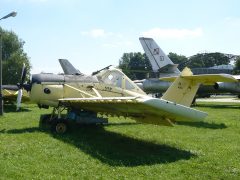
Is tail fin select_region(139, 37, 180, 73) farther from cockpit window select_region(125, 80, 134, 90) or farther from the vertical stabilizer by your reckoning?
the vertical stabilizer

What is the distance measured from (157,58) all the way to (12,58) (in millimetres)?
38937

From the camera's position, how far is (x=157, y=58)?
1161 inches

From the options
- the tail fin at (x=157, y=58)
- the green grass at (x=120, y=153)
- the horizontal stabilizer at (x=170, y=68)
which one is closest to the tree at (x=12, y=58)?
the tail fin at (x=157, y=58)

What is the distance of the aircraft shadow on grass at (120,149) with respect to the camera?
25.0 feet

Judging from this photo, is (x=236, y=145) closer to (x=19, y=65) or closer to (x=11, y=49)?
(x=19, y=65)

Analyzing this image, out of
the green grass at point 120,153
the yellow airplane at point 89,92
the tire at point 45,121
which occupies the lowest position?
the green grass at point 120,153

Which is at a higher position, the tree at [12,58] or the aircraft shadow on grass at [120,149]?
the tree at [12,58]

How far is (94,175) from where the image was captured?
252 inches

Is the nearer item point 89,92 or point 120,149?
point 120,149

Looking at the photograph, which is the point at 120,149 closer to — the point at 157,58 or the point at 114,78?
the point at 114,78

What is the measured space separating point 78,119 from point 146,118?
2891 mm

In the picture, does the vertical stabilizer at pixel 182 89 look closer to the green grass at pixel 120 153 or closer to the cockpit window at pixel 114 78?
the green grass at pixel 120 153

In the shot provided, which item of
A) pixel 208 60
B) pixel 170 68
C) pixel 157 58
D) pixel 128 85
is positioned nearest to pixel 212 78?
pixel 128 85

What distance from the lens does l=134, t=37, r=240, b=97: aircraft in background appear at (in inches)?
1125
